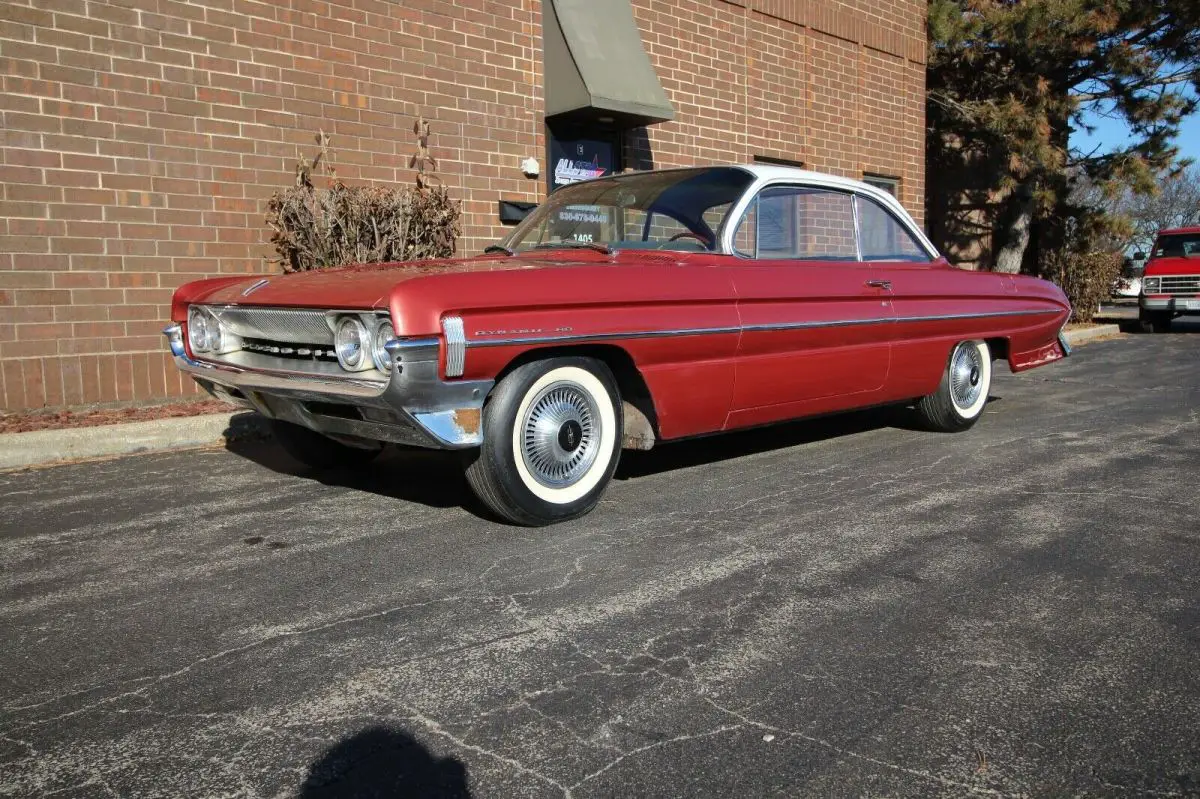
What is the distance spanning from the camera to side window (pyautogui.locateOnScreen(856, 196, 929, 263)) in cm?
588

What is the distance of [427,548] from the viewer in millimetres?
3869

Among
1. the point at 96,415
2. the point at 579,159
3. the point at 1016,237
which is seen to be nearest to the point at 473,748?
the point at 96,415

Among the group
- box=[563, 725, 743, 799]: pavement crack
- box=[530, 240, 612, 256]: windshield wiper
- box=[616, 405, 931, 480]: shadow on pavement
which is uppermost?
box=[530, 240, 612, 256]: windshield wiper

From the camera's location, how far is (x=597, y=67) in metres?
9.73

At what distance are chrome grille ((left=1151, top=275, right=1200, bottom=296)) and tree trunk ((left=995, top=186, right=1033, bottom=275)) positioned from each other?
91.8 inches

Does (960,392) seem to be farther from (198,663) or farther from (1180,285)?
(1180,285)

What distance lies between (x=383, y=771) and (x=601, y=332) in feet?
7.51

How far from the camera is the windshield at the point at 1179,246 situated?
17422mm

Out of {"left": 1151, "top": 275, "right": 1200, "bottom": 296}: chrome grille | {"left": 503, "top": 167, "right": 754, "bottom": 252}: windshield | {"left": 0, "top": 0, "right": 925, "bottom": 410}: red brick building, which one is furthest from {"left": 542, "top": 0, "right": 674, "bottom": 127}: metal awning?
{"left": 1151, "top": 275, "right": 1200, "bottom": 296}: chrome grille

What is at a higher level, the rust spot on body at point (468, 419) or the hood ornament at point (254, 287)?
the hood ornament at point (254, 287)

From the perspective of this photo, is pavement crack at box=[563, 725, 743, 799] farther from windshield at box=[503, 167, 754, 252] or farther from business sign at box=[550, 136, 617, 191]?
business sign at box=[550, 136, 617, 191]

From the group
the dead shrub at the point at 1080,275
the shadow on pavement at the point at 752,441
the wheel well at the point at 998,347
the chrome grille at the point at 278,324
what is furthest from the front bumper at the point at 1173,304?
the chrome grille at the point at 278,324

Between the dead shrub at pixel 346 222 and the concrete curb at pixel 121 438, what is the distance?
1.70m

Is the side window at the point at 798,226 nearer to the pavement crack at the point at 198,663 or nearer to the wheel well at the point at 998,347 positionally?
the wheel well at the point at 998,347
